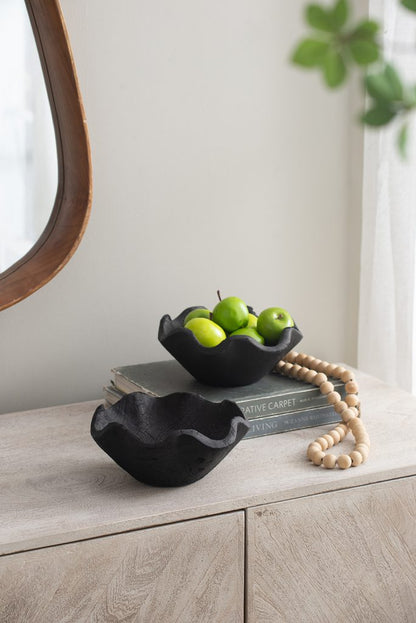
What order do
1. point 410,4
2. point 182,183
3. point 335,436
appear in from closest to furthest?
point 410,4, point 335,436, point 182,183

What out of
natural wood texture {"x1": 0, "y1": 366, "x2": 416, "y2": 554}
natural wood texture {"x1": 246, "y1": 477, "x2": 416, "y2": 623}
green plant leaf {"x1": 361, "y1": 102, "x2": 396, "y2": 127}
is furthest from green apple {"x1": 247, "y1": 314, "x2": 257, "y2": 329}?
green plant leaf {"x1": 361, "y1": 102, "x2": 396, "y2": 127}

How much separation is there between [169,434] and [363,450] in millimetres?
333

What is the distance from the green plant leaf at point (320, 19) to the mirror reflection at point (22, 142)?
1164 mm

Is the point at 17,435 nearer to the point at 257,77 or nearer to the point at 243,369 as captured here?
the point at 243,369

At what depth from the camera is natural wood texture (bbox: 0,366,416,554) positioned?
92cm

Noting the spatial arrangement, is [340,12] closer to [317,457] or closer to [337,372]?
[317,457]

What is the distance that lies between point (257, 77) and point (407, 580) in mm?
1040

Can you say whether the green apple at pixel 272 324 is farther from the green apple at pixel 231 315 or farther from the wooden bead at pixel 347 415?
the wooden bead at pixel 347 415

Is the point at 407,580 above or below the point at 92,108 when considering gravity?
below

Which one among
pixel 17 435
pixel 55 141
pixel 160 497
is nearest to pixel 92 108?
pixel 55 141

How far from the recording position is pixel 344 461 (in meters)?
1.06

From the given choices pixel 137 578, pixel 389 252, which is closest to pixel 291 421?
pixel 137 578

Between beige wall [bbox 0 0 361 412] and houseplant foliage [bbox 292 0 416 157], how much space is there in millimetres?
1214

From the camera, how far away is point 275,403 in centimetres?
120
